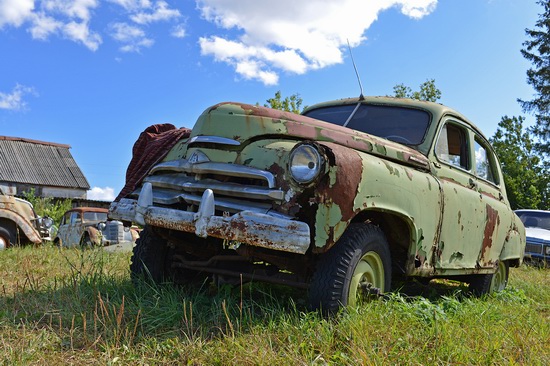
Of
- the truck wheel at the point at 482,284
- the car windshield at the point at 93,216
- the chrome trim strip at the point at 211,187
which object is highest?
the chrome trim strip at the point at 211,187

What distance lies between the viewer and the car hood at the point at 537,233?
A: 33.5ft

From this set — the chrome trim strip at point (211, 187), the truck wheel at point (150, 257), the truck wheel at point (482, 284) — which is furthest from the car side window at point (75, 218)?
the truck wheel at point (482, 284)

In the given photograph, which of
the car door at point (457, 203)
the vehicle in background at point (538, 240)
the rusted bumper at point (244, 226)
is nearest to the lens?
the rusted bumper at point (244, 226)

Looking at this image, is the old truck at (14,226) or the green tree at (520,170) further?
the green tree at (520,170)

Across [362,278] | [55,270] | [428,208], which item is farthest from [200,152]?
[55,270]

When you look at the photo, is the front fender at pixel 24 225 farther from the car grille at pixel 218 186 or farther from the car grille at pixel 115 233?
the car grille at pixel 218 186

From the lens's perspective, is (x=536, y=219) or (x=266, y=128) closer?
(x=266, y=128)

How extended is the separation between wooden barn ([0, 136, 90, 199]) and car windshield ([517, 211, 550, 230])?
2509cm

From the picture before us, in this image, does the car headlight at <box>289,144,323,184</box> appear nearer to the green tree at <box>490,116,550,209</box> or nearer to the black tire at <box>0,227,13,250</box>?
the black tire at <box>0,227,13,250</box>

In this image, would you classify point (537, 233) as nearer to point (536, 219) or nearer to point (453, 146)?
point (536, 219)

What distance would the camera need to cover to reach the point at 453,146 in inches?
186

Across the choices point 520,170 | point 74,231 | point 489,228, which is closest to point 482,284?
point 489,228

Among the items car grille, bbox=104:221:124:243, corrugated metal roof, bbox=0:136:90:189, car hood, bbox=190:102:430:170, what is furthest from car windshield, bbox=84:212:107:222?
corrugated metal roof, bbox=0:136:90:189

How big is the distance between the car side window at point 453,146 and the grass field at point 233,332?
134 centimetres
